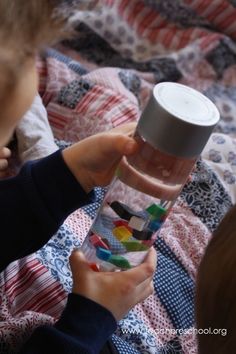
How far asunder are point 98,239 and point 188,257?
1.09 feet

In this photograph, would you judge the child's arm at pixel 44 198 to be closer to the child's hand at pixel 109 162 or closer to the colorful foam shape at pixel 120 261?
the child's hand at pixel 109 162

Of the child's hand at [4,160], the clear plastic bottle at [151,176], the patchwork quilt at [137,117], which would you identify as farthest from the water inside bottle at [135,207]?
the child's hand at [4,160]

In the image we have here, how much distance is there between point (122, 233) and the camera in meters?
0.72

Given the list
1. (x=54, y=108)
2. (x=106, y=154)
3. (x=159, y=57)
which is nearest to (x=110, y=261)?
(x=106, y=154)

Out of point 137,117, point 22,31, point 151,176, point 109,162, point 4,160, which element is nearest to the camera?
point 22,31

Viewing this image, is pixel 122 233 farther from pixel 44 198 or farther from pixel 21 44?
pixel 21 44

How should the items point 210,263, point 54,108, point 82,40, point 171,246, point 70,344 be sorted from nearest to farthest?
1. point 210,263
2. point 70,344
3. point 171,246
4. point 54,108
5. point 82,40

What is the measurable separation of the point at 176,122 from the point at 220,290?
18 centimetres

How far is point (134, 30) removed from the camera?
5.09 feet

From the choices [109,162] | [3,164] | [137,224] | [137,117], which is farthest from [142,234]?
[137,117]

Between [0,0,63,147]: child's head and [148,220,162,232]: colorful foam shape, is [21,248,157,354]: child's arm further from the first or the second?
[0,0,63,147]: child's head

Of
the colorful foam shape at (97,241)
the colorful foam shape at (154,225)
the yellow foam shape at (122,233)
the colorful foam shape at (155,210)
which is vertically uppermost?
the colorful foam shape at (155,210)

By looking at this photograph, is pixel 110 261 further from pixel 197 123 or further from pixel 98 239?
pixel 197 123

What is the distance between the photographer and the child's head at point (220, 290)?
59 cm
